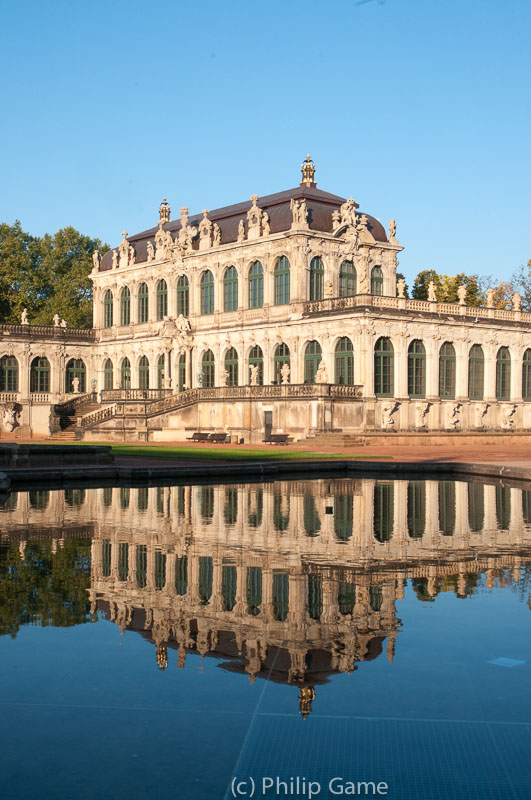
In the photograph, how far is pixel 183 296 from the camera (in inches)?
2945

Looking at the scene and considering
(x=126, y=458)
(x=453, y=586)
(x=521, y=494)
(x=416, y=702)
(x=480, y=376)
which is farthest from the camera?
(x=480, y=376)

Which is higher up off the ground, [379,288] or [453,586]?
[379,288]

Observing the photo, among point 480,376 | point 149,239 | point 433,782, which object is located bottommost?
point 433,782

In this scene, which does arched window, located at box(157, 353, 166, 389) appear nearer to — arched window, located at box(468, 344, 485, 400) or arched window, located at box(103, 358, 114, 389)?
arched window, located at box(103, 358, 114, 389)

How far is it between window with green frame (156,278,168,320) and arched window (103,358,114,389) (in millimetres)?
8261

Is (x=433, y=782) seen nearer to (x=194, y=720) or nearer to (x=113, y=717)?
(x=194, y=720)

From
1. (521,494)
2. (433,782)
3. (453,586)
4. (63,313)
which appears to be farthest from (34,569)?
(63,313)

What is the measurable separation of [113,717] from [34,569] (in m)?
6.47

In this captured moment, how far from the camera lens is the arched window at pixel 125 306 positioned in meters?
81.1

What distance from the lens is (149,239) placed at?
8088 cm

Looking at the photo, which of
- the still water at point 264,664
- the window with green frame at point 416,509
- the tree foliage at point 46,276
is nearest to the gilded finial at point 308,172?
the tree foliage at point 46,276

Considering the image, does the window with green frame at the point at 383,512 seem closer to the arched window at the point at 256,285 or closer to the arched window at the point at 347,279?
the arched window at the point at 347,279

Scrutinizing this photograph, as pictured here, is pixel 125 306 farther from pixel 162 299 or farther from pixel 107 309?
pixel 162 299

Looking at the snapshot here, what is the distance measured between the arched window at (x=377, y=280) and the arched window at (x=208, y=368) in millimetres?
12959
